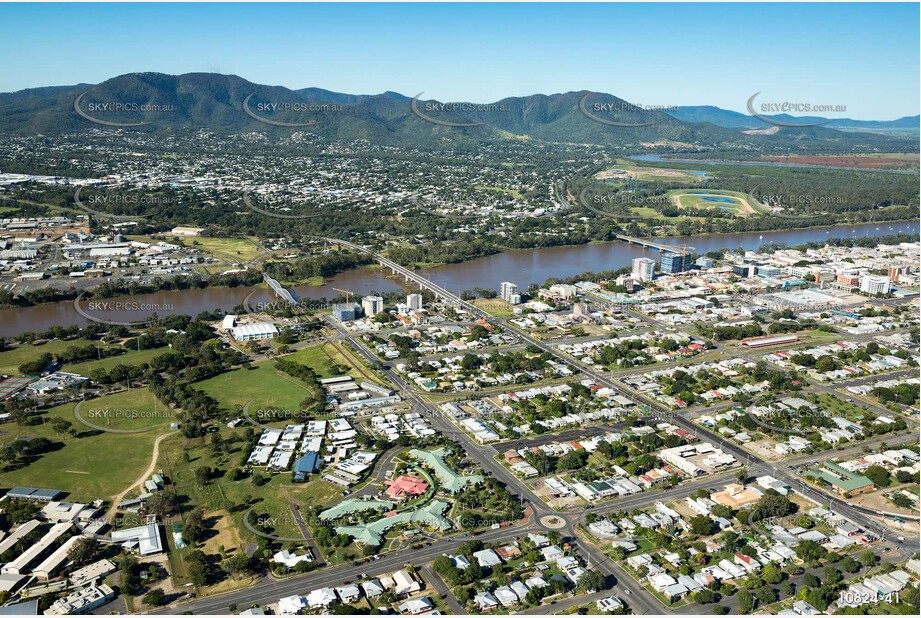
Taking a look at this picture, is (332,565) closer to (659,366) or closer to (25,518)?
(25,518)

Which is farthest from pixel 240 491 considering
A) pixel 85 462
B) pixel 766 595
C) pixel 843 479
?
pixel 843 479

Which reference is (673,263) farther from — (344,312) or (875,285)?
(344,312)

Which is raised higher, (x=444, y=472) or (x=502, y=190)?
(x=502, y=190)

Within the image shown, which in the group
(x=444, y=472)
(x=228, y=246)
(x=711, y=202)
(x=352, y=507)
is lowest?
(x=352, y=507)

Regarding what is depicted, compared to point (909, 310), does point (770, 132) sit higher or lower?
higher

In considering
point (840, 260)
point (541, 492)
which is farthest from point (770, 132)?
point (541, 492)

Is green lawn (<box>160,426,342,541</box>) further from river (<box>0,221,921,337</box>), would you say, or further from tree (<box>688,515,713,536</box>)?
river (<box>0,221,921,337</box>)

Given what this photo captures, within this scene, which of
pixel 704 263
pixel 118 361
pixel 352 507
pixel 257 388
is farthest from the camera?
pixel 704 263
